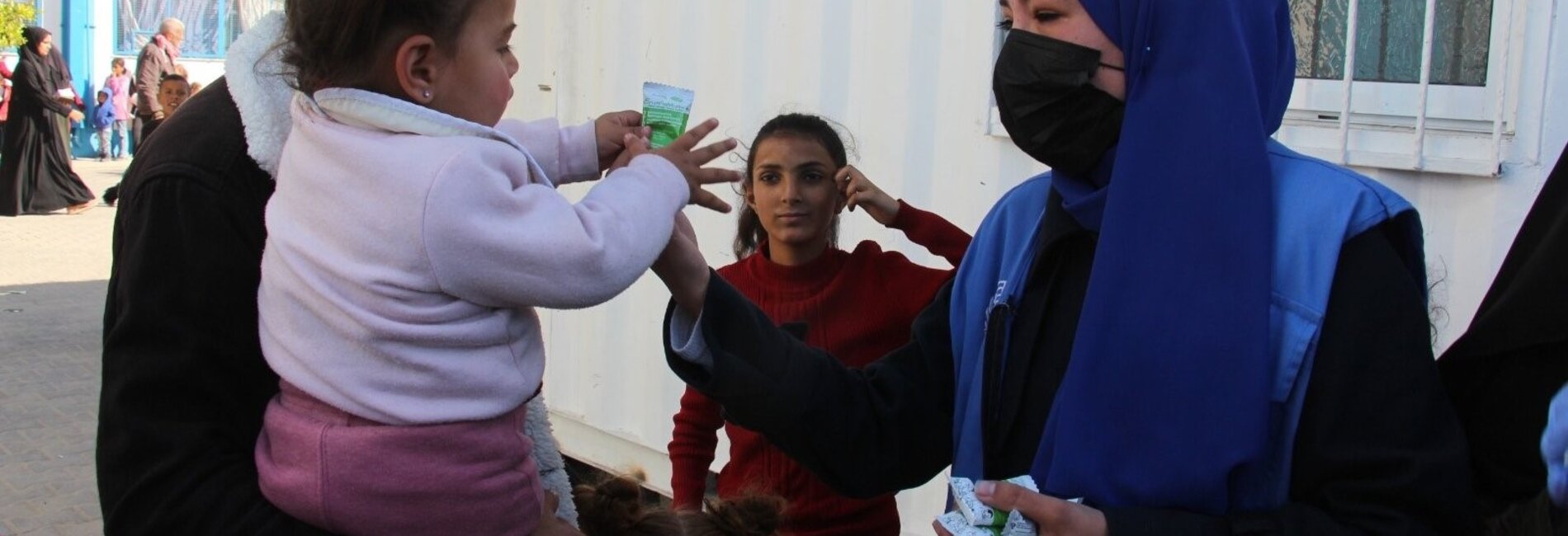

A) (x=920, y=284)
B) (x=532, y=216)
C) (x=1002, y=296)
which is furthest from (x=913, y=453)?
(x=920, y=284)

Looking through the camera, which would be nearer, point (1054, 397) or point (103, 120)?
point (1054, 397)

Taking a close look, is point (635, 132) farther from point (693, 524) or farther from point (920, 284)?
point (920, 284)

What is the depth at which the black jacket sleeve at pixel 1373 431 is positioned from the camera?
159cm

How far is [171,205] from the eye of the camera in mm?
1594

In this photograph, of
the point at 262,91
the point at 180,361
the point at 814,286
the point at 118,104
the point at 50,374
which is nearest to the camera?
the point at 180,361

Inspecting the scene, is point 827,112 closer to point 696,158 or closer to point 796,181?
point 796,181

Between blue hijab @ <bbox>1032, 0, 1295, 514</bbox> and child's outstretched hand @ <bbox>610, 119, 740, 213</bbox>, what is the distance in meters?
0.50

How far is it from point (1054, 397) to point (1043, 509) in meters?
0.29

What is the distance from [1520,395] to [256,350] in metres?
1.48

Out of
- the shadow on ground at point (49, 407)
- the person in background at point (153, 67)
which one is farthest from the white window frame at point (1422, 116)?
the person in background at point (153, 67)

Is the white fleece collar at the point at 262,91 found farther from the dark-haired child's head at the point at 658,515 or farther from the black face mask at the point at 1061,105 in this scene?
the black face mask at the point at 1061,105

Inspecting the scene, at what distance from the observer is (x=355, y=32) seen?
1.66 m

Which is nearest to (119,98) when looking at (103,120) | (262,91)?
(103,120)

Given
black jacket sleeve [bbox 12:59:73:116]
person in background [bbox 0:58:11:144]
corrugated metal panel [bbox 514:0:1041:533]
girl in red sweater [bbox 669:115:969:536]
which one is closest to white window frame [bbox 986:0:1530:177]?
girl in red sweater [bbox 669:115:969:536]
